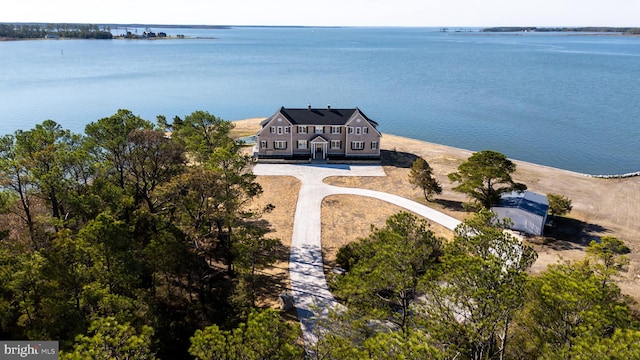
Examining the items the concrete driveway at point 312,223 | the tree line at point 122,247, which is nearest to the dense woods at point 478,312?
the concrete driveway at point 312,223

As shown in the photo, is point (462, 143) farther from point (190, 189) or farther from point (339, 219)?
point (190, 189)

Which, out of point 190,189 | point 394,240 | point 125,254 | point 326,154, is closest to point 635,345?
point 394,240

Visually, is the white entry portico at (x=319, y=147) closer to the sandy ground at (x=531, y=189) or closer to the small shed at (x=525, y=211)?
the sandy ground at (x=531, y=189)

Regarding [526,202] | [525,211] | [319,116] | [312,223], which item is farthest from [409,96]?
[312,223]

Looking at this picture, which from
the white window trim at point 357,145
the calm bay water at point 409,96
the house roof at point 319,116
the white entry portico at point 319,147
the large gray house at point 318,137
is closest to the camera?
the large gray house at point 318,137

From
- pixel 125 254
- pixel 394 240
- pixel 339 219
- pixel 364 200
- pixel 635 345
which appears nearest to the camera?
pixel 635 345

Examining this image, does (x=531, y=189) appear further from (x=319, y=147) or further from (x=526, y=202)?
(x=319, y=147)

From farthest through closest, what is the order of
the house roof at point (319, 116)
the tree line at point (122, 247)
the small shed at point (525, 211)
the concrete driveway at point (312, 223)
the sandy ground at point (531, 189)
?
the house roof at point (319, 116), the small shed at point (525, 211), the sandy ground at point (531, 189), the concrete driveway at point (312, 223), the tree line at point (122, 247)
